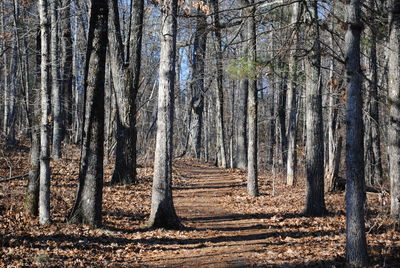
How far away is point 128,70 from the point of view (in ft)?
48.3

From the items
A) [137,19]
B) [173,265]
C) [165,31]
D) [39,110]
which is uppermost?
[137,19]

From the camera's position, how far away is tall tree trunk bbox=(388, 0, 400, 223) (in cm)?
899

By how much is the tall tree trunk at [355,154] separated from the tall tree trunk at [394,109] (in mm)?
3257

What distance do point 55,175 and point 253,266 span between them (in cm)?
962

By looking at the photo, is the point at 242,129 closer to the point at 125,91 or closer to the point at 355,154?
the point at 125,91

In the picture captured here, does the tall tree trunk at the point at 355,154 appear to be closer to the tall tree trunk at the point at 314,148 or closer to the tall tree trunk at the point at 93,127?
the tall tree trunk at the point at 314,148

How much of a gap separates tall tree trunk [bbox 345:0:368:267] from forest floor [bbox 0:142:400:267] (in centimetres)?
49

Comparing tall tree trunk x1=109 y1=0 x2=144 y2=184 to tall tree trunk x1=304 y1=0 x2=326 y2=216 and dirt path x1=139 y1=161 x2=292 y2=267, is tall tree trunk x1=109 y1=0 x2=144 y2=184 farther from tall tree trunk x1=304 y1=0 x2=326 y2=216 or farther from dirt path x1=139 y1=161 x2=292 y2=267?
tall tree trunk x1=304 y1=0 x2=326 y2=216

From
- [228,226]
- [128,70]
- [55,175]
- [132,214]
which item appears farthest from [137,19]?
[228,226]

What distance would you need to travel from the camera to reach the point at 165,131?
9.02m

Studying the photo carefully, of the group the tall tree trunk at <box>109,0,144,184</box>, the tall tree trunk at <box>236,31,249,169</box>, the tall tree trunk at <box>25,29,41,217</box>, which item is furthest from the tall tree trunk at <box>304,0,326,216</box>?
the tall tree trunk at <box>236,31,249,169</box>

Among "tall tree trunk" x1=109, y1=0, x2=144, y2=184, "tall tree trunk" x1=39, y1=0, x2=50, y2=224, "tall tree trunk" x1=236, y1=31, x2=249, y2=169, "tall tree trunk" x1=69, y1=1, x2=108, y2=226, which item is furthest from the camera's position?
"tall tree trunk" x1=236, y1=31, x2=249, y2=169

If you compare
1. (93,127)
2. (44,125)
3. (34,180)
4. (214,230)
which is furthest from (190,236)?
(44,125)

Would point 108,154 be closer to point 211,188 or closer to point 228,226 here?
point 211,188
